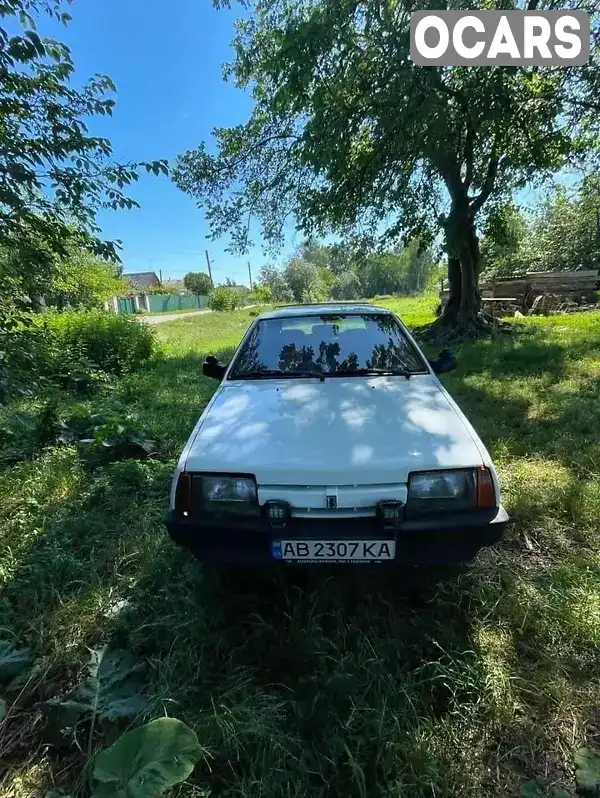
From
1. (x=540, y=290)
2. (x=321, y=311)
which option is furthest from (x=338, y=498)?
(x=540, y=290)

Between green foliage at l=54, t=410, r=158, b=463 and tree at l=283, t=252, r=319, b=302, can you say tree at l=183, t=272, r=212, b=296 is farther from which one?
green foliage at l=54, t=410, r=158, b=463

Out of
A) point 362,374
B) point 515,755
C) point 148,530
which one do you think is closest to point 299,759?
point 515,755

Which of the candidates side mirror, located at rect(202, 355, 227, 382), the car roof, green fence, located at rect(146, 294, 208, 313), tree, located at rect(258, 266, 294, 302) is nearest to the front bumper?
side mirror, located at rect(202, 355, 227, 382)

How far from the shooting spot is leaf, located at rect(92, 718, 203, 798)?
128cm

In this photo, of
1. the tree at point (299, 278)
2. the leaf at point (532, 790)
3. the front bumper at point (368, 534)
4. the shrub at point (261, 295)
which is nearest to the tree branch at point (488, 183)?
the front bumper at point (368, 534)

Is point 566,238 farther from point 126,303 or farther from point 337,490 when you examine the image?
point 126,303

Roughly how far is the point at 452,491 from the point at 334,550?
58 centimetres

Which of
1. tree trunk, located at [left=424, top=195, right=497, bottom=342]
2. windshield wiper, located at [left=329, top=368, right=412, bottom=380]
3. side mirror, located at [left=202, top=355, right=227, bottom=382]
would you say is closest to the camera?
windshield wiper, located at [left=329, top=368, right=412, bottom=380]

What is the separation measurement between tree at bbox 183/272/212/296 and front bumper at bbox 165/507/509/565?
221 ft

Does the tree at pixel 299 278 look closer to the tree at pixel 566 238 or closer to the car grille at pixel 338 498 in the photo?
the tree at pixel 566 238

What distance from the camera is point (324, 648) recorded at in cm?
192

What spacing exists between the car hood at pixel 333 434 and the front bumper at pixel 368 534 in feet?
0.64

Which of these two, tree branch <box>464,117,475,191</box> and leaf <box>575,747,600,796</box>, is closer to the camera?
leaf <box>575,747,600,796</box>

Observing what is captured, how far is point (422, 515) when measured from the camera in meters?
1.90
